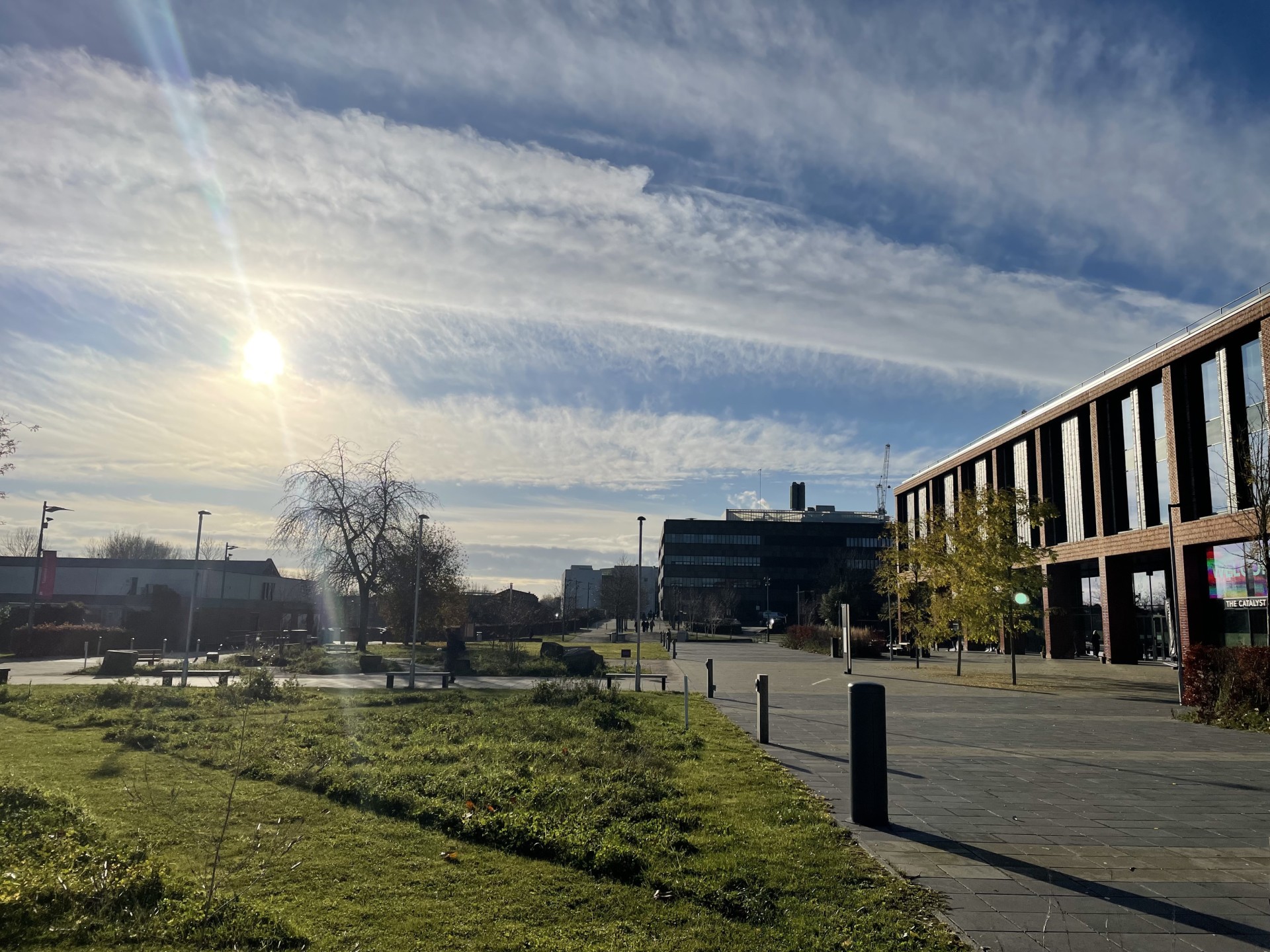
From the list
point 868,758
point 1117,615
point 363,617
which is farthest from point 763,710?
point 1117,615

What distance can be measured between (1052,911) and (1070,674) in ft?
96.7

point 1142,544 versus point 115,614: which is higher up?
point 1142,544

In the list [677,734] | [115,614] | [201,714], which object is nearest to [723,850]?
[677,734]

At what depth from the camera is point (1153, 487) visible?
37094 mm

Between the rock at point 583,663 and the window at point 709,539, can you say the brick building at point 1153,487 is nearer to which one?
the rock at point 583,663

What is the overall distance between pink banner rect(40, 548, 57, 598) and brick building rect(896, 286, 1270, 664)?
44673 millimetres

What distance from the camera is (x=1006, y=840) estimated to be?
7555 mm

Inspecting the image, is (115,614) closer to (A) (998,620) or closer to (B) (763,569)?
(A) (998,620)

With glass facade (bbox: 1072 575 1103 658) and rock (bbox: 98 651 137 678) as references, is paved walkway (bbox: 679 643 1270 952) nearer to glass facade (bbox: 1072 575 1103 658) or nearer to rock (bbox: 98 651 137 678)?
rock (bbox: 98 651 137 678)

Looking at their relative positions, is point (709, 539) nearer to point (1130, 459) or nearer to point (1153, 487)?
point (1130, 459)

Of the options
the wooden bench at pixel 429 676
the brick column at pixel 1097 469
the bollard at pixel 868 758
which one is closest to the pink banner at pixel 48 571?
the wooden bench at pixel 429 676

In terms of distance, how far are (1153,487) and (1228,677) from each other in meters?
23.0

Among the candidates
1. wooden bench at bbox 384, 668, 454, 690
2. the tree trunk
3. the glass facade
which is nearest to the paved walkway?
wooden bench at bbox 384, 668, 454, 690

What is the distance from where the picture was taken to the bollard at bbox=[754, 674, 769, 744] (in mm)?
13688
